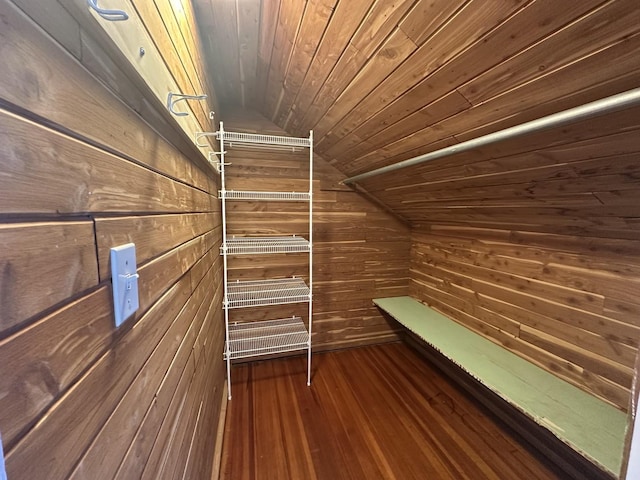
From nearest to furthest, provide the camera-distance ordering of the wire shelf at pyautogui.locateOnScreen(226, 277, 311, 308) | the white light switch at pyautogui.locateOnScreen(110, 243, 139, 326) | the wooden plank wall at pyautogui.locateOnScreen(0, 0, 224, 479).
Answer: the wooden plank wall at pyautogui.locateOnScreen(0, 0, 224, 479) → the white light switch at pyautogui.locateOnScreen(110, 243, 139, 326) → the wire shelf at pyautogui.locateOnScreen(226, 277, 311, 308)

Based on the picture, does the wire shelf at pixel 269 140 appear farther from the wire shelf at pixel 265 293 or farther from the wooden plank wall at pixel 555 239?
the wire shelf at pixel 265 293

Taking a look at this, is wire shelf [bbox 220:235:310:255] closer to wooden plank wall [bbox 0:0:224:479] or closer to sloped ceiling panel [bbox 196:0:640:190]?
sloped ceiling panel [bbox 196:0:640:190]

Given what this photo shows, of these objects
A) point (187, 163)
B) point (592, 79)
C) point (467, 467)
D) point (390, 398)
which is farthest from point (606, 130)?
point (390, 398)

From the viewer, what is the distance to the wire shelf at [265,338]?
1998 millimetres

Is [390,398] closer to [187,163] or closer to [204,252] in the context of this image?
[204,252]

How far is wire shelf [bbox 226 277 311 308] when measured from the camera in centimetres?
199

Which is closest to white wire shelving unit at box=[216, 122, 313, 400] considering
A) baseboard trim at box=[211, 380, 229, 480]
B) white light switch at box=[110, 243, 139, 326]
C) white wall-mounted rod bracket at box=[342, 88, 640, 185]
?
baseboard trim at box=[211, 380, 229, 480]

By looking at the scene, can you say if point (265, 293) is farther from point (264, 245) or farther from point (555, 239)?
point (555, 239)

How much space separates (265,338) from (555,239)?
1998 mm

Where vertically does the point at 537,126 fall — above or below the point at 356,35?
below

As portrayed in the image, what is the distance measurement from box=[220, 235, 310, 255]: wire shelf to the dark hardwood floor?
105 centimetres

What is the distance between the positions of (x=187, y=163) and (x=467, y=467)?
207 centimetres

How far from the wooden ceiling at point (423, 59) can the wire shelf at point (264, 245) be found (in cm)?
89

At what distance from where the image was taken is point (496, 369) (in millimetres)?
1493
